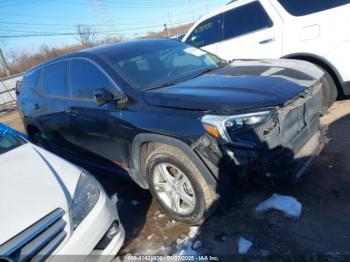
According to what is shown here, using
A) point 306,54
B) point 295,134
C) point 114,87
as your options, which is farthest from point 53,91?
point 306,54

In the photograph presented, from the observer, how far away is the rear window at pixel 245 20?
17.4 feet

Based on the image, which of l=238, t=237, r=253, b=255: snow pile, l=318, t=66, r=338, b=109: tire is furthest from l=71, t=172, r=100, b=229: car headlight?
l=318, t=66, r=338, b=109: tire

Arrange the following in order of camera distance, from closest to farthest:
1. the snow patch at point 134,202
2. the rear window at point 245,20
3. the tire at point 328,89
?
the snow patch at point 134,202
the tire at point 328,89
the rear window at point 245,20

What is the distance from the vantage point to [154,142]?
3.18m

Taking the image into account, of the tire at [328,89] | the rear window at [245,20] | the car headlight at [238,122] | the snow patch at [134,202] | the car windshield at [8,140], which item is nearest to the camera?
the car headlight at [238,122]

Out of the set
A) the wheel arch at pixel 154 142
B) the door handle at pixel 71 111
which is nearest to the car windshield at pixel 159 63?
the wheel arch at pixel 154 142

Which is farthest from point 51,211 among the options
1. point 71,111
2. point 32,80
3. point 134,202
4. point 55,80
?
point 32,80

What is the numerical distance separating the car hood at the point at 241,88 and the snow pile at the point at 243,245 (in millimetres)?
1153

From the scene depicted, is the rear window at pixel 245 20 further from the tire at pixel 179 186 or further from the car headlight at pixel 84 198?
the car headlight at pixel 84 198

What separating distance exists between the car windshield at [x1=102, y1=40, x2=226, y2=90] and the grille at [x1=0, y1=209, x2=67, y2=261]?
159 centimetres

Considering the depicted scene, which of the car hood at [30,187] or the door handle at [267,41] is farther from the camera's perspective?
the door handle at [267,41]

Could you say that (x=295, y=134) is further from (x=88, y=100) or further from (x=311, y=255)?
(x=88, y=100)

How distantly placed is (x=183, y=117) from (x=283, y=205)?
128cm

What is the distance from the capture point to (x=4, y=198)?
2.47 meters
